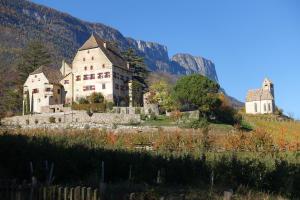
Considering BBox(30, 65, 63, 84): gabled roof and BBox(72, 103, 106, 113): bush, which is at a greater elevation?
BBox(30, 65, 63, 84): gabled roof

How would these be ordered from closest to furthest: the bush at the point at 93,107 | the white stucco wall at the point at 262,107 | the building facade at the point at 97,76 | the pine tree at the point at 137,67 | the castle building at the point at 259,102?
1. the bush at the point at 93,107
2. the building facade at the point at 97,76
3. the pine tree at the point at 137,67
4. the white stucco wall at the point at 262,107
5. the castle building at the point at 259,102

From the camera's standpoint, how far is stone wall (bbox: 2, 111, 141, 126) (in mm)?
52875

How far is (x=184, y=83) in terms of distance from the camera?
59.8 meters

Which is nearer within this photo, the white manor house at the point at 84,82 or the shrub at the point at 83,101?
the shrub at the point at 83,101

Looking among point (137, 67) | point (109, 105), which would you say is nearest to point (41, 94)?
point (109, 105)

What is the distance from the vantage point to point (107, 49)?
221 feet

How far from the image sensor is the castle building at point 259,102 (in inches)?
3964

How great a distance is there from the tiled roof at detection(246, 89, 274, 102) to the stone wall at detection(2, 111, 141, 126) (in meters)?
55.0

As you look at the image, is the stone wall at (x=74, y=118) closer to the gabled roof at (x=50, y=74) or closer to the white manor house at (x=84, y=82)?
the white manor house at (x=84, y=82)

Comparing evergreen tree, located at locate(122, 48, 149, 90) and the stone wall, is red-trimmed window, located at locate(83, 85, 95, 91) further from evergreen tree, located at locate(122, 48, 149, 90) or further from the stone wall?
the stone wall

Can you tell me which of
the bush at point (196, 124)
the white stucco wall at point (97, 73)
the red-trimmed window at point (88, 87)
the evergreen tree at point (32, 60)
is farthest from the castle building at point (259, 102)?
the bush at point (196, 124)

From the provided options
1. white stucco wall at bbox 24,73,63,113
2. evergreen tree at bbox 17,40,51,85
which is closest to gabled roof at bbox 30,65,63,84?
white stucco wall at bbox 24,73,63,113

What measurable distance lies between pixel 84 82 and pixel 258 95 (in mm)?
49804

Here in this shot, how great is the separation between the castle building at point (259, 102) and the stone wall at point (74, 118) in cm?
5399
